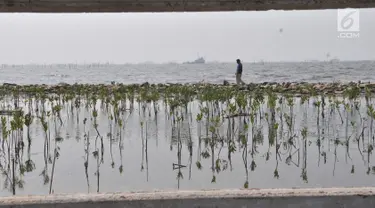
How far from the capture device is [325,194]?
2.12 m

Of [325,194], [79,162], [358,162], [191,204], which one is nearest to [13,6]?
[191,204]

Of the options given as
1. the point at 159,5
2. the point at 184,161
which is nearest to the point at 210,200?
the point at 159,5

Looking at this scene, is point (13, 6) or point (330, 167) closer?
point (13, 6)

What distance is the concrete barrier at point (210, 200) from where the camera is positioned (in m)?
2.07

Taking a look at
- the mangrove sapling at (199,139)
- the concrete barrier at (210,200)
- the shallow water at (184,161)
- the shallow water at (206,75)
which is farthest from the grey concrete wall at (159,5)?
the shallow water at (206,75)

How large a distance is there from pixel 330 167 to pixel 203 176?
55.8 inches

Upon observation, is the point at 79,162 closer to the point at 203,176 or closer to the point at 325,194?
the point at 203,176

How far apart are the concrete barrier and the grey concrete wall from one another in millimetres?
962

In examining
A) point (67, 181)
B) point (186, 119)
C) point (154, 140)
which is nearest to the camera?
point (67, 181)

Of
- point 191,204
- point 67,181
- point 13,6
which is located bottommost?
point 67,181

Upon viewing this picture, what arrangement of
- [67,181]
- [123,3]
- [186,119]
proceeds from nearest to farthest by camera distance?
[123,3], [67,181], [186,119]

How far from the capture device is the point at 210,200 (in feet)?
6.86

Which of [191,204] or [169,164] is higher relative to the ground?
[191,204]

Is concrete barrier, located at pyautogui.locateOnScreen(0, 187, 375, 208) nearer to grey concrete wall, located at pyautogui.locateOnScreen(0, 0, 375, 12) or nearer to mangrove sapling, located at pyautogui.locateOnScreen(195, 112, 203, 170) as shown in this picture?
Result: grey concrete wall, located at pyautogui.locateOnScreen(0, 0, 375, 12)
